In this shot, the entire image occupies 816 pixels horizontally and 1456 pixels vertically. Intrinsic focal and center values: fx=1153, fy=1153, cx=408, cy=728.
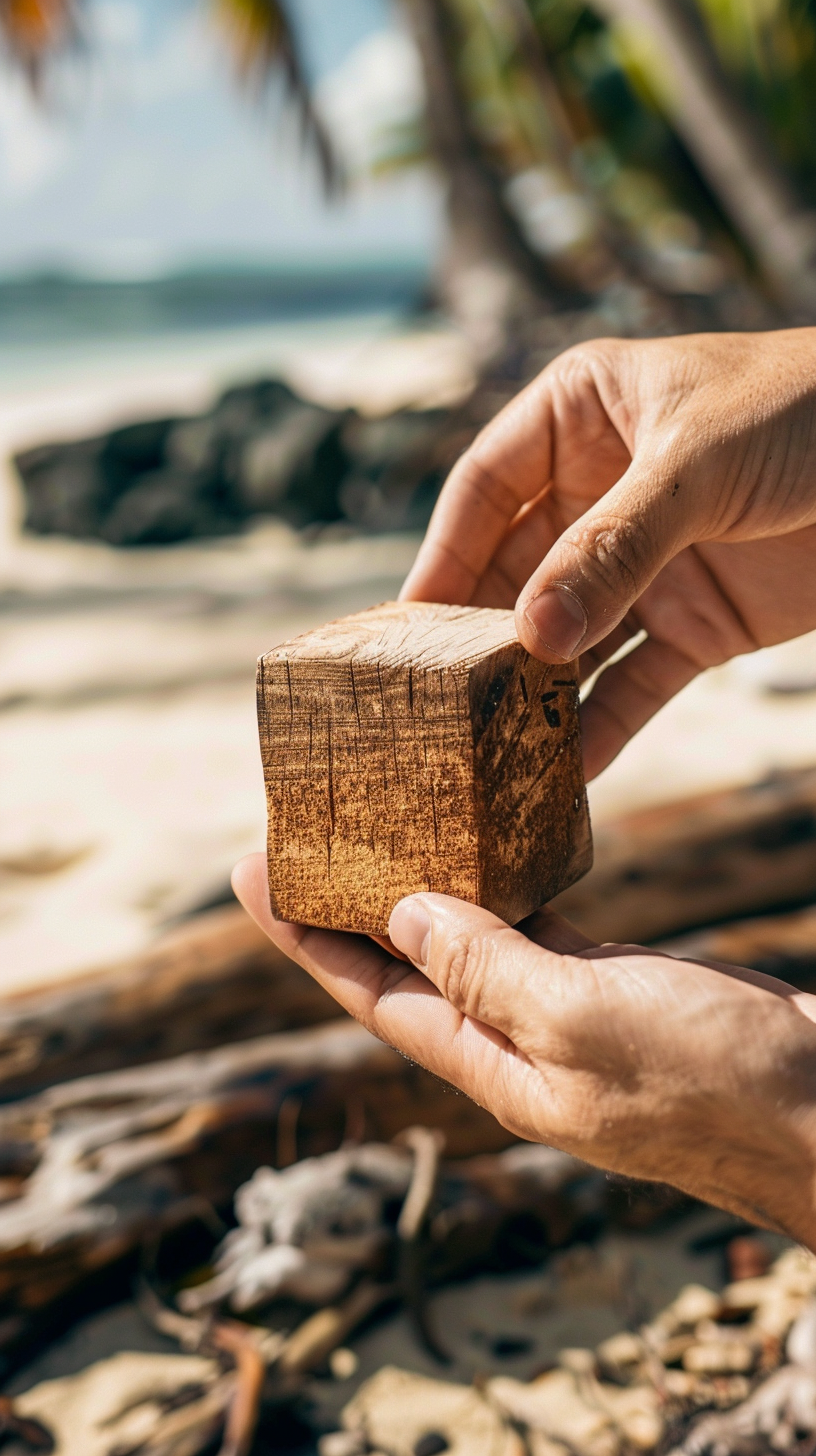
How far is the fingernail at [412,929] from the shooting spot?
4.37 ft

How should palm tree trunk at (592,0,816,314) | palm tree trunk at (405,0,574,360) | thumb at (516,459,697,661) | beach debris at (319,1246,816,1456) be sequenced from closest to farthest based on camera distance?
thumb at (516,459,697,661) < beach debris at (319,1246,816,1456) < palm tree trunk at (592,0,816,314) < palm tree trunk at (405,0,574,360)

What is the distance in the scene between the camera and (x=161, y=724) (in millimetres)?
4188

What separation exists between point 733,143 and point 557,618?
491 cm

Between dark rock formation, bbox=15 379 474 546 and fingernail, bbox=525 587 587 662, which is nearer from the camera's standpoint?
fingernail, bbox=525 587 587 662

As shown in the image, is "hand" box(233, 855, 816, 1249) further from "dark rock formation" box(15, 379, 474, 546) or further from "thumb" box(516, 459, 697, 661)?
"dark rock formation" box(15, 379, 474, 546)

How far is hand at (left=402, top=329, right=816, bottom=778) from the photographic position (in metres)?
1.32

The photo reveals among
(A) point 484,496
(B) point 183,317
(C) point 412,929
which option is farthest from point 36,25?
(B) point 183,317

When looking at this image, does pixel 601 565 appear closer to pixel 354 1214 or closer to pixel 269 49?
pixel 354 1214

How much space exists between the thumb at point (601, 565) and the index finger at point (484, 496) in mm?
411

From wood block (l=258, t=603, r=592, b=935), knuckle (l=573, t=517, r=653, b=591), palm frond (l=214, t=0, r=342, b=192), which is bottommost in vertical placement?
wood block (l=258, t=603, r=592, b=935)

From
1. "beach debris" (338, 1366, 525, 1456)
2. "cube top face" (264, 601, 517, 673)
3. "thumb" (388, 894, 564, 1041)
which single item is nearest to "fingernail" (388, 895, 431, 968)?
"thumb" (388, 894, 564, 1041)

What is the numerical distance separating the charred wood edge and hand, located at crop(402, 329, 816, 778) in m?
0.58

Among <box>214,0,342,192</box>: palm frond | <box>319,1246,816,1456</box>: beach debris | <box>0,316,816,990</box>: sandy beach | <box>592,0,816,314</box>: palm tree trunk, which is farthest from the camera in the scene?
<box>214,0,342,192</box>: palm frond

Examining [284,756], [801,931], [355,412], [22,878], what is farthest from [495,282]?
[284,756]
